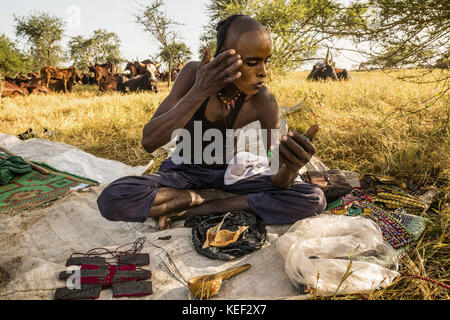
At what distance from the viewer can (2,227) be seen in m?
2.21

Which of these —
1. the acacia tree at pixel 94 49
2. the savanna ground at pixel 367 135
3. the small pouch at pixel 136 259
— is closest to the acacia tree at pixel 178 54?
the acacia tree at pixel 94 49

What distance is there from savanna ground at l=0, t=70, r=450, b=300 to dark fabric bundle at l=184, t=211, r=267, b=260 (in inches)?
25.0

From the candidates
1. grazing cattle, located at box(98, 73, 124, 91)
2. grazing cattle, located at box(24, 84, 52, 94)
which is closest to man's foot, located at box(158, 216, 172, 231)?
grazing cattle, located at box(24, 84, 52, 94)

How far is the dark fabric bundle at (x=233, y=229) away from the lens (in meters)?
1.82

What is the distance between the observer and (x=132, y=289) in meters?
1.49

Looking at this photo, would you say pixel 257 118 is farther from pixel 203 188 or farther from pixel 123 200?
pixel 123 200

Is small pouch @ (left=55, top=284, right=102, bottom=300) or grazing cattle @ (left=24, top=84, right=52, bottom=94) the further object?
grazing cattle @ (left=24, top=84, right=52, bottom=94)

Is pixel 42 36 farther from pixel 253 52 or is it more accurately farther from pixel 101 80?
pixel 253 52

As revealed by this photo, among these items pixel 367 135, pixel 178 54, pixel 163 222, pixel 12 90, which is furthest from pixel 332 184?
pixel 178 54

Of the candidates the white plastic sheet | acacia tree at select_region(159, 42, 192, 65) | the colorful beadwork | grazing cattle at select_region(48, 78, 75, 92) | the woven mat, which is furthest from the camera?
acacia tree at select_region(159, 42, 192, 65)

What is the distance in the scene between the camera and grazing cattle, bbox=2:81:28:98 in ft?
32.6

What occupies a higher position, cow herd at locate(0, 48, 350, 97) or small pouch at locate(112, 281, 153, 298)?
cow herd at locate(0, 48, 350, 97)

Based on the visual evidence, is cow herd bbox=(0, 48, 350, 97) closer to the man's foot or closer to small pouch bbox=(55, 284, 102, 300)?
the man's foot
